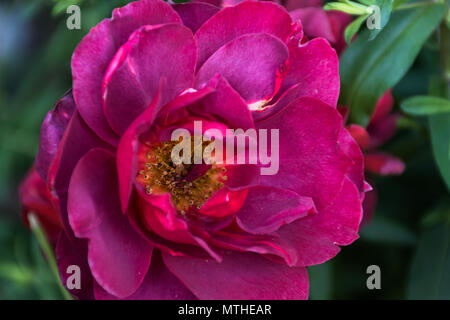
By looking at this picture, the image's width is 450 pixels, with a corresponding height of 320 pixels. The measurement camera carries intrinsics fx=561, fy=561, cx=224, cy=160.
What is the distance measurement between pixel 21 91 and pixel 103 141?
2.29 ft

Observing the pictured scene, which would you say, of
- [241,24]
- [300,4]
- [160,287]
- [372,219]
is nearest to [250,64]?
[241,24]

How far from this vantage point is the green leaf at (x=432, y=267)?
874 mm

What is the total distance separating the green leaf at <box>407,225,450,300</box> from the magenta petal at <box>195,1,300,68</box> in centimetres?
49

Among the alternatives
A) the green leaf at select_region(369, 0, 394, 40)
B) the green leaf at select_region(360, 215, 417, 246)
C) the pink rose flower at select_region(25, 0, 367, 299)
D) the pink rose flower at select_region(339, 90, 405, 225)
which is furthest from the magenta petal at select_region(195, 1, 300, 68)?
the green leaf at select_region(360, 215, 417, 246)

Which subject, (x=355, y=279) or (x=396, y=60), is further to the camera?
(x=355, y=279)

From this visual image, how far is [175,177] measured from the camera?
69cm

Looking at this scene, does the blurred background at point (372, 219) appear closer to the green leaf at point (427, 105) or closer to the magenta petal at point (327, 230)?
the green leaf at point (427, 105)

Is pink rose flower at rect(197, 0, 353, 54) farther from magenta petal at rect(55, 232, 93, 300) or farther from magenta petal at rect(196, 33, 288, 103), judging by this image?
magenta petal at rect(55, 232, 93, 300)

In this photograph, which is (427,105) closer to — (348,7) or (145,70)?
(348,7)

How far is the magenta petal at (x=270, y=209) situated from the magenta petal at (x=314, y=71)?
0.11 metres

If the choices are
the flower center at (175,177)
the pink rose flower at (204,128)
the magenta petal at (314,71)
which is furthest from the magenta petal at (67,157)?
the magenta petal at (314,71)
